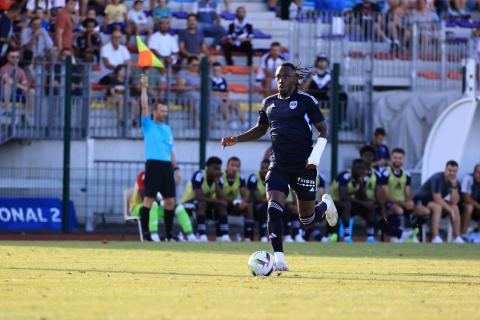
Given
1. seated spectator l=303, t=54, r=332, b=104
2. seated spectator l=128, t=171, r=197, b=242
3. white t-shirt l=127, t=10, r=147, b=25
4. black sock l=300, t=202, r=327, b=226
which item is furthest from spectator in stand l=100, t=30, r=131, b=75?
black sock l=300, t=202, r=327, b=226

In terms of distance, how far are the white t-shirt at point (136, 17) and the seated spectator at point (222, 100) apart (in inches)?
106

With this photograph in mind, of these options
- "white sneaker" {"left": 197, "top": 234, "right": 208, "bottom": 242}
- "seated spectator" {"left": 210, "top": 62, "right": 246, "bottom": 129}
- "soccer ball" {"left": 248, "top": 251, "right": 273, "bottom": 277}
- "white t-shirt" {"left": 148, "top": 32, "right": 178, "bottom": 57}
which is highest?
"white t-shirt" {"left": 148, "top": 32, "right": 178, "bottom": 57}

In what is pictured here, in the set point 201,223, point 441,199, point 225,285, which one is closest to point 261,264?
point 225,285

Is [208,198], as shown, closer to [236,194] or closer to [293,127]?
[236,194]

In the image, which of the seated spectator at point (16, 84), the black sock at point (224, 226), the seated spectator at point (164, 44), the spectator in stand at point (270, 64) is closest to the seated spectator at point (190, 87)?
the seated spectator at point (164, 44)

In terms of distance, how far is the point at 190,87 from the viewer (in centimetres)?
2483

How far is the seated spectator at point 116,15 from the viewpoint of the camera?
2691 centimetres

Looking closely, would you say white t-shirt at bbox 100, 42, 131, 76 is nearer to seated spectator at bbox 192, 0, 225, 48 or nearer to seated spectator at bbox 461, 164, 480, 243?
seated spectator at bbox 192, 0, 225, 48

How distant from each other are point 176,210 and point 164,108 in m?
2.75

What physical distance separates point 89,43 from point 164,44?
1686mm

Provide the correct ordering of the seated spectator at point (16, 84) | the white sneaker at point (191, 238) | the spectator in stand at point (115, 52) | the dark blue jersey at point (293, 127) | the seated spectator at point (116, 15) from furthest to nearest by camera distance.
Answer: the seated spectator at point (116, 15), the spectator in stand at point (115, 52), the seated spectator at point (16, 84), the white sneaker at point (191, 238), the dark blue jersey at point (293, 127)

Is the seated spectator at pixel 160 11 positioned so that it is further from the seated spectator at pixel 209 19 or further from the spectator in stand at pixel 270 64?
the spectator in stand at pixel 270 64

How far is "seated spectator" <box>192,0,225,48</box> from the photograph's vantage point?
2778cm

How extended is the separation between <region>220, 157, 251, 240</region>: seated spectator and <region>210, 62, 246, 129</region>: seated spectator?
2447 millimetres
